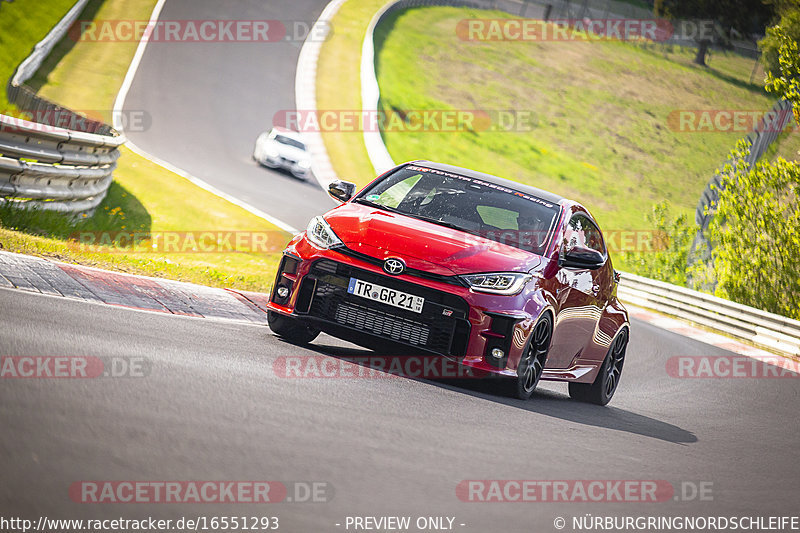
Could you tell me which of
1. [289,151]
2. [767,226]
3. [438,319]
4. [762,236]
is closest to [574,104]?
[289,151]

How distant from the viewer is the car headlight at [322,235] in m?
7.60

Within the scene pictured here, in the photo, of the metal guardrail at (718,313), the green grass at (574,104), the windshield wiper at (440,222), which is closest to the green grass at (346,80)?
the green grass at (574,104)

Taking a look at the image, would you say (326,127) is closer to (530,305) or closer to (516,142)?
(516,142)

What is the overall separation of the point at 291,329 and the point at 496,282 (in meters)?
1.91

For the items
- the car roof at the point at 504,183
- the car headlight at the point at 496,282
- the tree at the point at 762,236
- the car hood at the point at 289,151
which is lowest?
the car hood at the point at 289,151

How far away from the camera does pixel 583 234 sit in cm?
891

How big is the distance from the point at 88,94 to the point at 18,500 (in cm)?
3038

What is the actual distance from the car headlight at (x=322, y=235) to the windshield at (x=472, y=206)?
2.12 feet

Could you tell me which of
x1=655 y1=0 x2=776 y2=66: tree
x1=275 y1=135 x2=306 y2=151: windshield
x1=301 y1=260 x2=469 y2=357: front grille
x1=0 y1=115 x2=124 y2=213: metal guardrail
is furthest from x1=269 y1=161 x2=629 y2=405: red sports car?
x1=655 y1=0 x2=776 y2=66: tree

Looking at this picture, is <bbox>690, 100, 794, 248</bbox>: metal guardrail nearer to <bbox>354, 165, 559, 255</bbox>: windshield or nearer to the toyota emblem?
<bbox>354, 165, 559, 255</bbox>: windshield

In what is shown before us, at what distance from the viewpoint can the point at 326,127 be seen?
35375mm

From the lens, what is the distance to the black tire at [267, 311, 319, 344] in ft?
26.6

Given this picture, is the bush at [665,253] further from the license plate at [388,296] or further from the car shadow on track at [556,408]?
the license plate at [388,296]

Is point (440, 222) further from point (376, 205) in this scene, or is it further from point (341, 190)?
point (341, 190)
